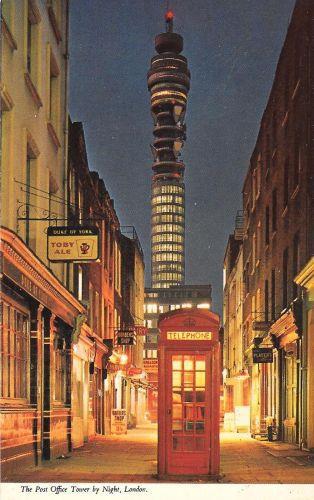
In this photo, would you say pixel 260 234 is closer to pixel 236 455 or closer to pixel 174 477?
pixel 236 455

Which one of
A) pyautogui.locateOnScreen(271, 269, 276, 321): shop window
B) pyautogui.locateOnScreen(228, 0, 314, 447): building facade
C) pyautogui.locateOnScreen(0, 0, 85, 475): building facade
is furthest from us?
pyautogui.locateOnScreen(271, 269, 276, 321): shop window

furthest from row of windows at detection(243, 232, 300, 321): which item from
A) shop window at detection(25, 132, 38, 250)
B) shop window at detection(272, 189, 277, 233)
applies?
shop window at detection(25, 132, 38, 250)

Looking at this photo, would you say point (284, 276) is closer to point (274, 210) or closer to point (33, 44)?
point (274, 210)

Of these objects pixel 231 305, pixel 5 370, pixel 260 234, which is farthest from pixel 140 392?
pixel 5 370

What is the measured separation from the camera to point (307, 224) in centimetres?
2470

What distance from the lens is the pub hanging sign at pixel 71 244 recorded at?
18000 millimetres

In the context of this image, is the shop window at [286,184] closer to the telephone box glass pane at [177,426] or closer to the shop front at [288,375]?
the shop front at [288,375]

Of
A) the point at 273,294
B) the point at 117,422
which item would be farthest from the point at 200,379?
the point at 117,422

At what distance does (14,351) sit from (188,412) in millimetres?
3982

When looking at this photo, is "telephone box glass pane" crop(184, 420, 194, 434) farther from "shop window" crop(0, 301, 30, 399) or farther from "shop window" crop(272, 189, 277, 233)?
"shop window" crop(272, 189, 277, 233)

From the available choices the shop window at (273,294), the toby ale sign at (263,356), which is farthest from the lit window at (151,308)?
the toby ale sign at (263,356)

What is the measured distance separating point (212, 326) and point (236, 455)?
816 centimetres

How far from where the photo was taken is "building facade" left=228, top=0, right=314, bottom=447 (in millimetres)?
24894

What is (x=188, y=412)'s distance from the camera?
14.4m
